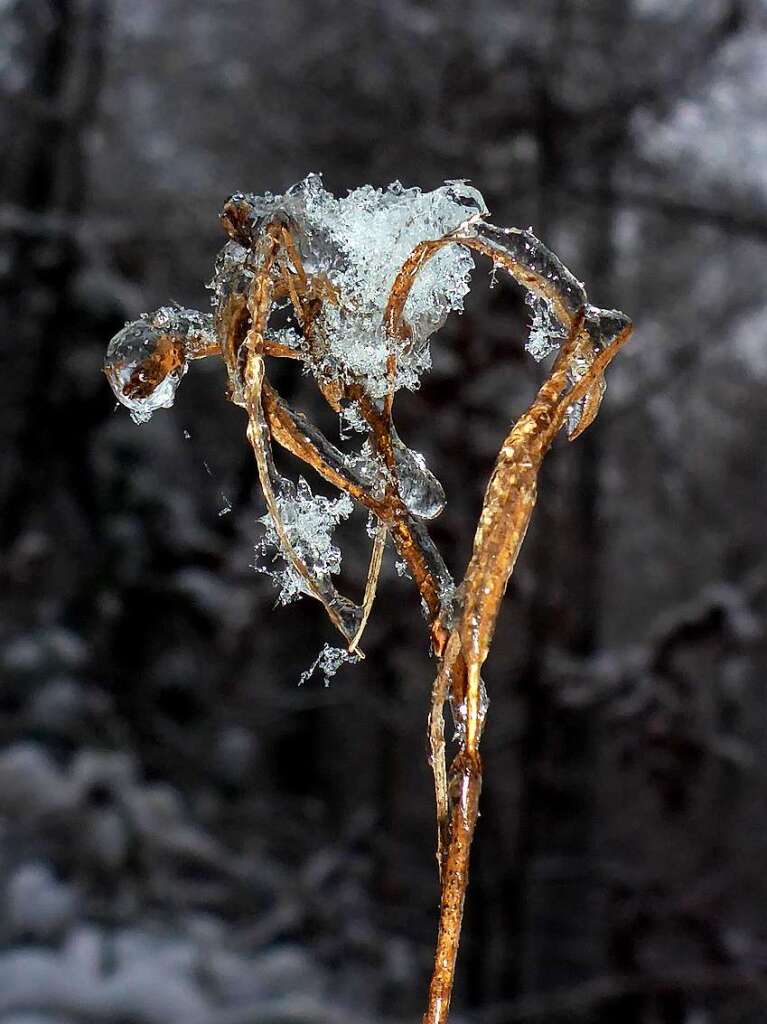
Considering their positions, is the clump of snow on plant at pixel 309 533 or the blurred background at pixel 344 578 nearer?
the clump of snow on plant at pixel 309 533

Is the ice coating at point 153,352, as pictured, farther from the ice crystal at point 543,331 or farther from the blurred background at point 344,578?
the blurred background at point 344,578

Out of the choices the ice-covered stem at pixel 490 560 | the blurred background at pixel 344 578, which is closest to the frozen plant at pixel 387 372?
the ice-covered stem at pixel 490 560

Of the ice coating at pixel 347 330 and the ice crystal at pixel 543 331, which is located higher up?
the ice crystal at pixel 543 331

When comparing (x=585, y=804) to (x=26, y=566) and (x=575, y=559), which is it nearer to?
(x=575, y=559)

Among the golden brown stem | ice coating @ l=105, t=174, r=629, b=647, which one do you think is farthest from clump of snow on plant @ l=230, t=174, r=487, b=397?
the golden brown stem

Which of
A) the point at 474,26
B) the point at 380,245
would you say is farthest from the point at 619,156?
the point at 380,245

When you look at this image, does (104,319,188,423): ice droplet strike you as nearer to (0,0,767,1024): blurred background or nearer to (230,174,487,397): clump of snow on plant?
(230,174,487,397): clump of snow on plant

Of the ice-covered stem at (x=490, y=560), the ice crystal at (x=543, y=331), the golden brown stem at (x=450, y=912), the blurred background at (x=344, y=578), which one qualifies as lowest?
the golden brown stem at (x=450, y=912)
